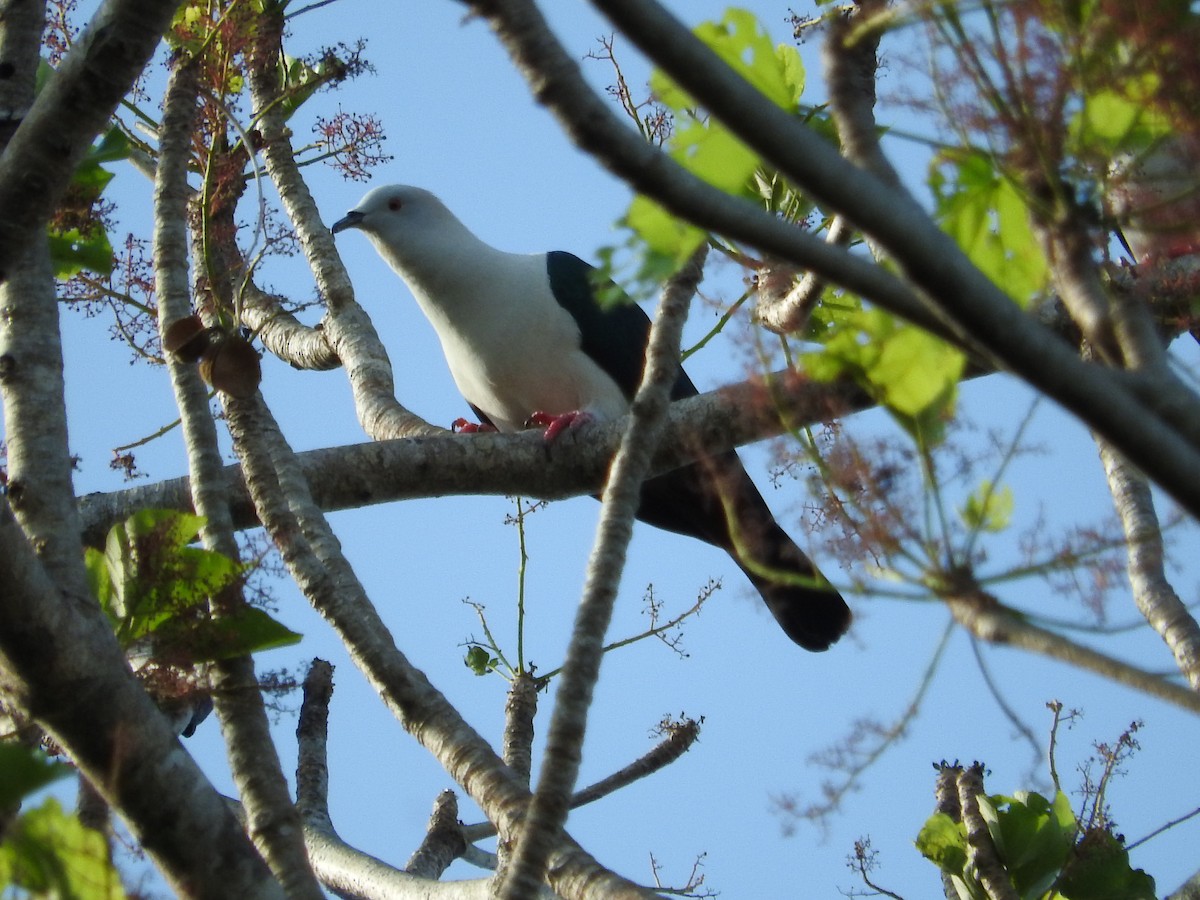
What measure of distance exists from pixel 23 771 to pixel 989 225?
0.96 metres

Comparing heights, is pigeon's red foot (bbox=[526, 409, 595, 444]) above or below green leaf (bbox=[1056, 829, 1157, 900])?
above

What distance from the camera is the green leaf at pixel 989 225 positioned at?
1.31m

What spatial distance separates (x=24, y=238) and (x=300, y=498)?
108 centimetres

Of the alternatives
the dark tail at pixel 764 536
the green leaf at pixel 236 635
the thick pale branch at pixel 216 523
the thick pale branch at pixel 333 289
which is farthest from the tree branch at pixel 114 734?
the thick pale branch at pixel 333 289

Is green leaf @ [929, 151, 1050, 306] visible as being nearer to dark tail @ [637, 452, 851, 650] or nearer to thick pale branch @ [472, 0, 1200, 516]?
thick pale branch @ [472, 0, 1200, 516]

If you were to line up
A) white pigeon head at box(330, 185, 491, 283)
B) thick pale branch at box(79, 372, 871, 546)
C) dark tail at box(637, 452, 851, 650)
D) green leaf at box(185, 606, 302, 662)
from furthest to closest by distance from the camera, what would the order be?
1. white pigeon head at box(330, 185, 491, 283)
2. dark tail at box(637, 452, 851, 650)
3. thick pale branch at box(79, 372, 871, 546)
4. green leaf at box(185, 606, 302, 662)

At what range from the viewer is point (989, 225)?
4.43 ft

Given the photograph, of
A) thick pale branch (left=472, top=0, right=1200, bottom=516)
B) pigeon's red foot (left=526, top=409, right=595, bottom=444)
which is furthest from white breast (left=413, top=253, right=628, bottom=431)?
thick pale branch (left=472, top=0, right=1200, bottom=516)

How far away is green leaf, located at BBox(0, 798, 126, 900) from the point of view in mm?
1289

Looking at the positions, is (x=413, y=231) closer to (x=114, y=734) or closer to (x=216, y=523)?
(x=216, y=523)

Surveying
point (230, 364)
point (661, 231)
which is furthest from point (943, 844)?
point (661, 231)

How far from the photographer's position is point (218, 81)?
3062mm

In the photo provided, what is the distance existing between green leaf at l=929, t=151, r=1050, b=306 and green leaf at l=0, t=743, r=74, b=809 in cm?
89

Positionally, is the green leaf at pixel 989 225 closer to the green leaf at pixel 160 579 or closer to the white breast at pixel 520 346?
the green leaf at pixel 160 579
